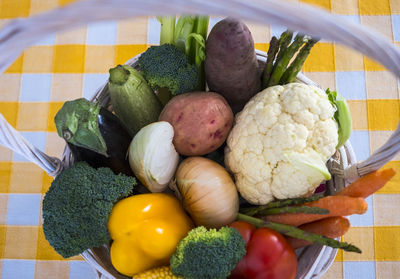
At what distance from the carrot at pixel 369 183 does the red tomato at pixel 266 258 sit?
0.19 m

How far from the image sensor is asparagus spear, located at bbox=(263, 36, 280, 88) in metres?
0.94

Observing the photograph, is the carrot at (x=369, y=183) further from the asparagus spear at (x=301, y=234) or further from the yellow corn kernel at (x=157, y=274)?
the yellow corn kernel at (x=157, y=274)

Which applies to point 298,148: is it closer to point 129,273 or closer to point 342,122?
point 342,122

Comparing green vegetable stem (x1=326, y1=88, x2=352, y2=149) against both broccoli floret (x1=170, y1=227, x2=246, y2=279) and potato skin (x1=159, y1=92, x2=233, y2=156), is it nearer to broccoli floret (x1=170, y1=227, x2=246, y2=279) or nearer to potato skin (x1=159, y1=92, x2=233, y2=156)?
potato skin (x1=159, y1=92, x2=233, y2=156)

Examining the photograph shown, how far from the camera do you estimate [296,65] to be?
3.14 ft

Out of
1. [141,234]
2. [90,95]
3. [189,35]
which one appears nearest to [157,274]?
[141,234]

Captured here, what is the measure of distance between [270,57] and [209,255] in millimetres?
500

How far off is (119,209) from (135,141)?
0.54 ft

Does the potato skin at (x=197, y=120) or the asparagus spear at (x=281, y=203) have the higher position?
the potato skin at (x=197, y=120)

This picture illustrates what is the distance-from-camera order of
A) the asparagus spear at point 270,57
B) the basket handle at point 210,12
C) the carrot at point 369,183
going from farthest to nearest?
the asparagus spear at point 270,57 < the carrot at point 369,183 < the basket handle at point 210,12

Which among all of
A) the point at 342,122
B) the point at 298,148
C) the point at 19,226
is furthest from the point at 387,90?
the point at 19,226

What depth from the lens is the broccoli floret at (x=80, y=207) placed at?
843 millimetres

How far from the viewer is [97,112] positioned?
2.94 ft

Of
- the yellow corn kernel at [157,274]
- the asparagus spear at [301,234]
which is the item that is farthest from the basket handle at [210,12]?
the yellow corn kernel at [157,274]
